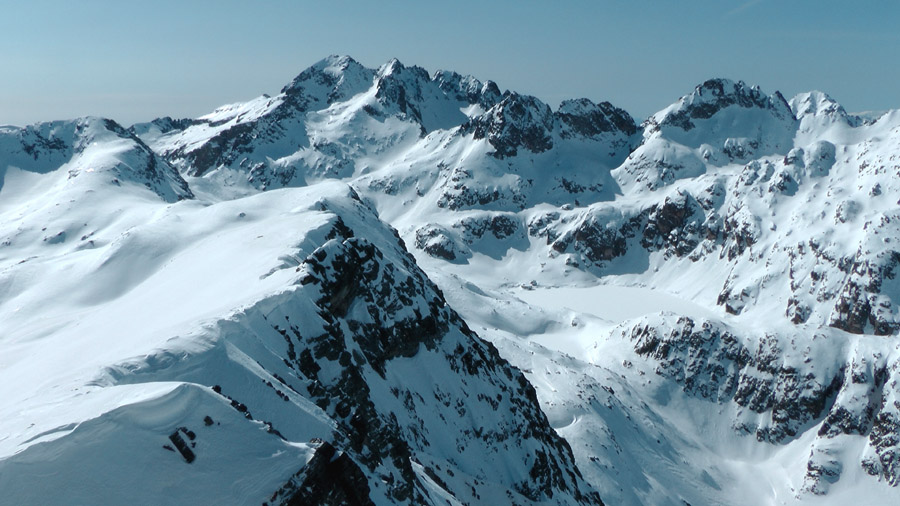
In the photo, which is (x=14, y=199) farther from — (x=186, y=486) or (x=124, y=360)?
(x=186, y=486)

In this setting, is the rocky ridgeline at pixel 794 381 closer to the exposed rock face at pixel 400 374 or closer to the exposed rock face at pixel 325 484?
the exposed rock face at pixel 400 374

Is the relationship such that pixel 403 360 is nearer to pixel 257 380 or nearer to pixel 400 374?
pixel 400 374

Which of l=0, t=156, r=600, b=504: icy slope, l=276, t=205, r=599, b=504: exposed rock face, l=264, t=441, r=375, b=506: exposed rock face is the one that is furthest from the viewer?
l=276, t=205, r=599, b=504: exposed rock face

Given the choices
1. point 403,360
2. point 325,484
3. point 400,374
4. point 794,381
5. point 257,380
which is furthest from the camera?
point 794,381

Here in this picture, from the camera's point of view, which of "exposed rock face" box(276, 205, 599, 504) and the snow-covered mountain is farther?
"exposed rock face" box(276, 205, 599, 504)

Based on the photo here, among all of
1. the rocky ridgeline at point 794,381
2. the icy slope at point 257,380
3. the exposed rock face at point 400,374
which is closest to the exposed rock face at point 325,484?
the icy slope at point 257,380

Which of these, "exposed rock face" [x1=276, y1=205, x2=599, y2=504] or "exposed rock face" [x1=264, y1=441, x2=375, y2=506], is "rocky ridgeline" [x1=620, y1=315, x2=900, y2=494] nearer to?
"exposed rock face" [x1=276, y1=205, x2=599, y2=504]

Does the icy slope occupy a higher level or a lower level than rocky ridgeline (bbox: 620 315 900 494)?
higher

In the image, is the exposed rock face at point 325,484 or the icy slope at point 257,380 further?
the exposed rock face at point 325,484

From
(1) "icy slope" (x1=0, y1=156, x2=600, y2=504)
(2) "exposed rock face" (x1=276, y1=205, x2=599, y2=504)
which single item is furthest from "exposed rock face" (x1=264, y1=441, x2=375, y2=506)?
(2) "exposed rock face" (x1=276, y1=205, x2=599, y2=504)

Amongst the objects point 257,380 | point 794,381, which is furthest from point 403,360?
point 794,381

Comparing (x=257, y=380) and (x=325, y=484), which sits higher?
(x=257, y=380)

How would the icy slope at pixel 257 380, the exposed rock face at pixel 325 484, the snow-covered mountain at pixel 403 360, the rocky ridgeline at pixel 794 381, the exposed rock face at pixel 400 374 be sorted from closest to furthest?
the icy slope at pixel 257 380, the exposed rock face at pixel 325 484, the snow-covered mountain at pixel 403 360, the exposed rock face at pixel 400 374, the rocky ridgeline at pixel 794 381
